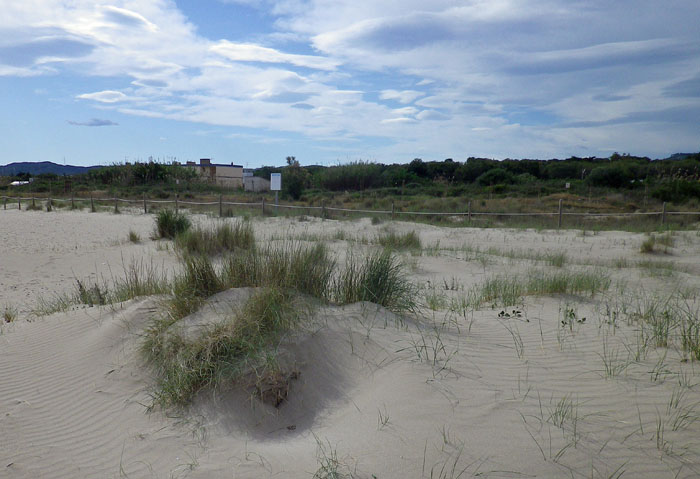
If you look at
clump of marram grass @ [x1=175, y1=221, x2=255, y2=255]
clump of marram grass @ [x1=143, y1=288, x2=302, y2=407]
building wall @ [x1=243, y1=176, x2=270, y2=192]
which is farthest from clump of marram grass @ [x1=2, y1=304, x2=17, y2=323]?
building wall @ [x1=243, y1=176, x2=270, y2=192]

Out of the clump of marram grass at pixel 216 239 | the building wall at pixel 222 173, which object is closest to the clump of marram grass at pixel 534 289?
the clump of marram grass at pixel 216 239

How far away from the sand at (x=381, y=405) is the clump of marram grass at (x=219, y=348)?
140 mm

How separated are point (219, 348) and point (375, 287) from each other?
2.18 metres

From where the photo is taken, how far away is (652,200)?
34.0m

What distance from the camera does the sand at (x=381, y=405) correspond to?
3258 millimetres

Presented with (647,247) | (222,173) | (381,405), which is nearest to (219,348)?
(381,405)

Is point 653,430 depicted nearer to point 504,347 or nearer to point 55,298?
point 504,347

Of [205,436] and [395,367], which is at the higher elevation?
[395,367]

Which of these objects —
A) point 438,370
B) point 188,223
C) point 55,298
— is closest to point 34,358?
point 55,298

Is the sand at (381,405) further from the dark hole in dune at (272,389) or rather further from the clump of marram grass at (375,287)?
the clump of marram grass at (375,287)

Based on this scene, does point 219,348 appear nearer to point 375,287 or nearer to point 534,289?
point 375,287

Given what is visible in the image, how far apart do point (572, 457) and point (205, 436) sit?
2.41 meters

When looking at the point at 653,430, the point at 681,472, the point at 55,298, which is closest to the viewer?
the point at 681,472

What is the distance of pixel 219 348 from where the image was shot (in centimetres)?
443
